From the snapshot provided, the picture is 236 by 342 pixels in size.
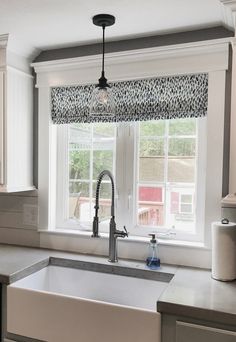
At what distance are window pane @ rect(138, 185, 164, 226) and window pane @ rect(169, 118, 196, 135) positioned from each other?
0.37 metres

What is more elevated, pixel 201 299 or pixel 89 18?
pixel 89 18

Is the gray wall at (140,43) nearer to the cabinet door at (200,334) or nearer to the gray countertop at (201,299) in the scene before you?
the gray countertop at (201,299)

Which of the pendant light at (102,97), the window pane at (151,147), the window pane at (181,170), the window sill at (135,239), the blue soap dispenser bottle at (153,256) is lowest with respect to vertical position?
the blue soap dispenser bottle at (153,256)

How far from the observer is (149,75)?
1.91 m

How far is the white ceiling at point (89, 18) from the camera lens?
152 centimetres

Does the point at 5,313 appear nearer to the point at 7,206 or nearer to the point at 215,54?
the point at 7,206

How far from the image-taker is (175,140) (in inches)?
78.0

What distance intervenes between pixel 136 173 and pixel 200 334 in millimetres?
1033

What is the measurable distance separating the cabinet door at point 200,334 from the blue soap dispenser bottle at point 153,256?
20.4 inches

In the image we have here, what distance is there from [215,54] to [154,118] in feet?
1.56

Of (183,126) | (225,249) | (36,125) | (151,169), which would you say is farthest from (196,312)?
(36,125)

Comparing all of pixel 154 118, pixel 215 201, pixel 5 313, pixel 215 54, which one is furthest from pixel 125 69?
pixel 5 313

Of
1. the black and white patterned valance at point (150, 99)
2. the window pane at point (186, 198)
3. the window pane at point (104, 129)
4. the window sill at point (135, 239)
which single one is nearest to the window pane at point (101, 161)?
the window pane at point (104, 129)

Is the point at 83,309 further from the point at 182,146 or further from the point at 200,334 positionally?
the point at 182,146
